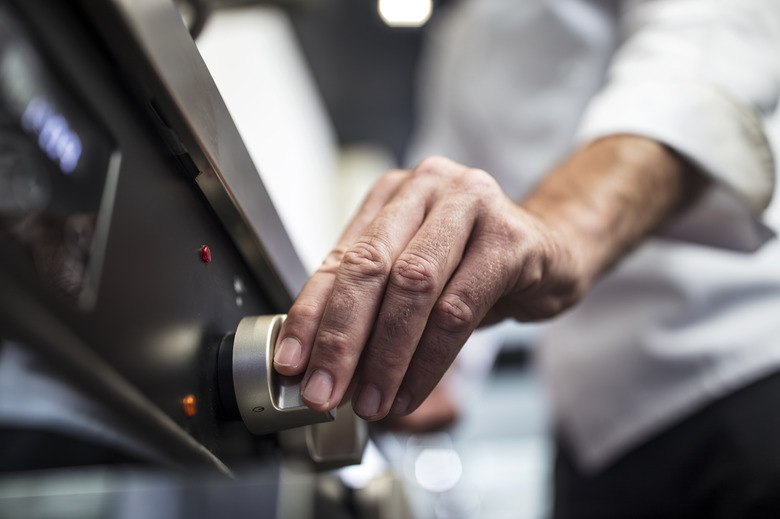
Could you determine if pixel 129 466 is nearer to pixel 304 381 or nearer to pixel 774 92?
pixel 304 381

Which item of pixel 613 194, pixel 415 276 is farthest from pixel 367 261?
pixel 613 194

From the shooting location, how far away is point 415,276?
26 centimetres

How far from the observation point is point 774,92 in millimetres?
467

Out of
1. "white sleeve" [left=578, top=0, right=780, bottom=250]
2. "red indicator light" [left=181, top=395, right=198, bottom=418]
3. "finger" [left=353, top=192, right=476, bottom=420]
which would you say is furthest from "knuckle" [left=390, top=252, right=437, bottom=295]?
"white sleeve" [left=578, top=0, right=780, bottom=250]

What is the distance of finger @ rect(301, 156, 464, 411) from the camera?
24 cm

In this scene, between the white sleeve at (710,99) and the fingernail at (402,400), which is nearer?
the fingernail at (402,400)

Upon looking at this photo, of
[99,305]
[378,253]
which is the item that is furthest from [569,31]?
[99,305]

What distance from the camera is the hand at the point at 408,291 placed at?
0.82 ft

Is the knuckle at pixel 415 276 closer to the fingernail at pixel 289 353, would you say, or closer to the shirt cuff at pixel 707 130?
the fingernail at pixel 289 353

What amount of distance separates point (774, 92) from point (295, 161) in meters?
1.18

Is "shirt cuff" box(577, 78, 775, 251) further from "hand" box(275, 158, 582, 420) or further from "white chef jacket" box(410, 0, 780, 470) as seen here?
"hand" box(275, 158, 582, 420)

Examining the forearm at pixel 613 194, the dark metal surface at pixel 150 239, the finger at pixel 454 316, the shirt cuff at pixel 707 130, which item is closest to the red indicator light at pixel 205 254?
the dark metal surface at pixel 150 239

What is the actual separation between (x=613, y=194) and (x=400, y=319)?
0.79 ft

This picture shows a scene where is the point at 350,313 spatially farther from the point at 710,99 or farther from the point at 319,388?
the point at 710,99
